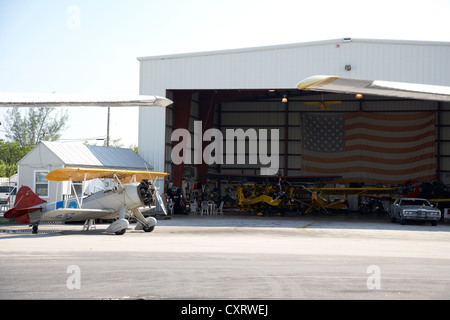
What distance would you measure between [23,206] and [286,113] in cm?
2689

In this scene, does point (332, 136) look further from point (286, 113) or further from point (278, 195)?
point (278, 195)

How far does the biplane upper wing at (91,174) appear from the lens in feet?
54.2

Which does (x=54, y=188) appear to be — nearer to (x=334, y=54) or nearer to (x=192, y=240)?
(x=192, y=240)

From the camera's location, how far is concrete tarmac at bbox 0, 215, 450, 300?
7.38 meters

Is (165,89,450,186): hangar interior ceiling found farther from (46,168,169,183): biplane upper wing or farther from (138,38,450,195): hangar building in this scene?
(46,168,169,183): biplane upper wing

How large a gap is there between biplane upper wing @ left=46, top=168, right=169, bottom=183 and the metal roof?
5957mm

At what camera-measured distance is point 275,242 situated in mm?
14977

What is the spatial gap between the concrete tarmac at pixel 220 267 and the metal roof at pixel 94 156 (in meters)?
8.53

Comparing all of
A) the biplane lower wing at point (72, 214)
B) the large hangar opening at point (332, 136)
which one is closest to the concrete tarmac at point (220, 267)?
the biplane lower wing at point (72, 214)

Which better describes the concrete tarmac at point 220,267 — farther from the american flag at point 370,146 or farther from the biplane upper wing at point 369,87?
the american flag at point 370,146

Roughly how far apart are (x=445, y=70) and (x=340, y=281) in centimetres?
2066

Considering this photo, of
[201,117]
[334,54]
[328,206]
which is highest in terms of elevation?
[334,54]

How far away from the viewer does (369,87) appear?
20.4 feet
